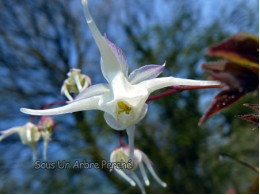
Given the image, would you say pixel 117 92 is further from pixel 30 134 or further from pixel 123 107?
pixel 30 134

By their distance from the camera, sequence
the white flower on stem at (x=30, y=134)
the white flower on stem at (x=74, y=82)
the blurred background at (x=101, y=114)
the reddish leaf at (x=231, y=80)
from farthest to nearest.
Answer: the blurred background at (x=101, y=114)
the white flower on stem at (x=30, y=134)
the white flower on stem at (x=74, y=82)
the reddish leaf at (x=231, y=80)


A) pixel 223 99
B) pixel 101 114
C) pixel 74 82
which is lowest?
pixel 223 99

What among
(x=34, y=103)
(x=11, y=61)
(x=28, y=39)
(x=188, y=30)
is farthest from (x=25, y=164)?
(x=188, y=30)

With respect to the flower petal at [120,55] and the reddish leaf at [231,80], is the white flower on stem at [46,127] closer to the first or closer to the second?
the flower petal at [120,55]

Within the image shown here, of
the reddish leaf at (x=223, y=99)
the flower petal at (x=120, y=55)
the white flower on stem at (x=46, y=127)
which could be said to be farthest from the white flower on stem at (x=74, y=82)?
the reddish leaf at (x=223, y=99)

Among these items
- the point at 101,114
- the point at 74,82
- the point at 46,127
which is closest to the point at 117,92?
the point at 74,82

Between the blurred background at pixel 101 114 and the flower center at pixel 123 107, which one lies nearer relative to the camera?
the flower center at pixel 123 107
